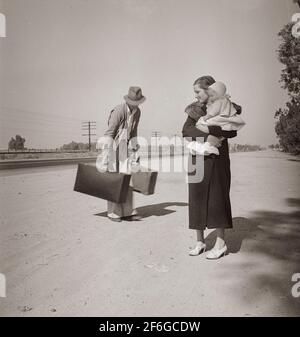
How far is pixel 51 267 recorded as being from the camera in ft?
14.1

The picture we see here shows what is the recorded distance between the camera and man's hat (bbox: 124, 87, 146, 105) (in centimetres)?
607

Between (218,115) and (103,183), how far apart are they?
2.24 metres

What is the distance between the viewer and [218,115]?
410 cm

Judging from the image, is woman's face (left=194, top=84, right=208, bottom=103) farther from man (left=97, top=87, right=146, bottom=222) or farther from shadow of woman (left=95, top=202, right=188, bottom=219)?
shadow of woman (left=95, top=202, right=188, bottom=219)

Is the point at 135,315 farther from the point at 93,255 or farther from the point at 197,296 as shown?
the point at 93,255

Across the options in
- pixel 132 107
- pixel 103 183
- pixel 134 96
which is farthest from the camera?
pixel 132 107

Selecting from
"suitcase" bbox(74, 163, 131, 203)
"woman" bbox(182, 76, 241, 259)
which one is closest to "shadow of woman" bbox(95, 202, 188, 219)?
"suitcase" bbox(74, 163, 131, 203)

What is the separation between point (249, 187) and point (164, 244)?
643 cm

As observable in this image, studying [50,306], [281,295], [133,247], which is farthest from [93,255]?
[281,295]

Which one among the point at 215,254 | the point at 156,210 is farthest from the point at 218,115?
the point at 156,210

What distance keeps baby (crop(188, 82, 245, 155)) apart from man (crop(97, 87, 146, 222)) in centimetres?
212

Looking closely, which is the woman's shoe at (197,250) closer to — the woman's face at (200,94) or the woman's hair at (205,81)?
the woman's face at (200,94)

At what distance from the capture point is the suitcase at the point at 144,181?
6125mm

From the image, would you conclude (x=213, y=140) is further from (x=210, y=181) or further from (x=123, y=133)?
(x=123, y=133)
